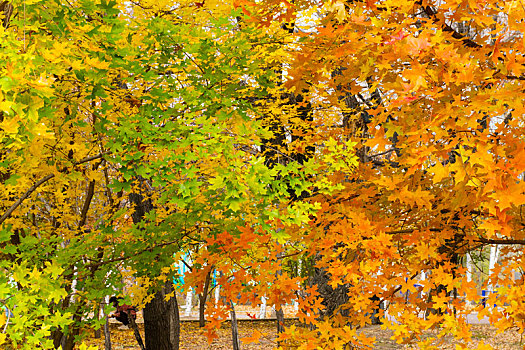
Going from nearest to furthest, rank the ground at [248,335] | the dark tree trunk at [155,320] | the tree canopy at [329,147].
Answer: the tree canopy at [329,147]
the dark tree trunk at [155,320]
the ground at [248,335]

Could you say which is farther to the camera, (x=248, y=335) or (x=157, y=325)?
(x=248, y=335)

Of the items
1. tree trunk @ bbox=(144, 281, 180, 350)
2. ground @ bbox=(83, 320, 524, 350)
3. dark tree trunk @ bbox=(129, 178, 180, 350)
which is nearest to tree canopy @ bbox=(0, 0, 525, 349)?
dark tree trunk @ bbox=(129, 178, 180, 350)

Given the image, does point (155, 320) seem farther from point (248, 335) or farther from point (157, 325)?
point (248, 335)

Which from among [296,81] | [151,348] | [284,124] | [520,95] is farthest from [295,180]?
[151,348]

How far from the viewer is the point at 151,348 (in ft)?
28.3

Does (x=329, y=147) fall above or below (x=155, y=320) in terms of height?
above

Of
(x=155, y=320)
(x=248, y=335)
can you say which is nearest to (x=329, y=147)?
(x=155, y=320)

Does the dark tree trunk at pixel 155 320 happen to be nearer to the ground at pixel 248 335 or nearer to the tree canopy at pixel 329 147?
the ground at pixel 248 335

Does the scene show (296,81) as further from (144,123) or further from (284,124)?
(284,124)

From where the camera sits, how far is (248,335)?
1777cm

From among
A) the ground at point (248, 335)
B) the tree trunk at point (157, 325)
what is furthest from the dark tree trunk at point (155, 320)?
the ground at point (248, 335)

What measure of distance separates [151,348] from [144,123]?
616 cm

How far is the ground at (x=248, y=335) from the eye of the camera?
1267 cm

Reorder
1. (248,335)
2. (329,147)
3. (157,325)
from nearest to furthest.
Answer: (329,147), (157,325), (248,335)
